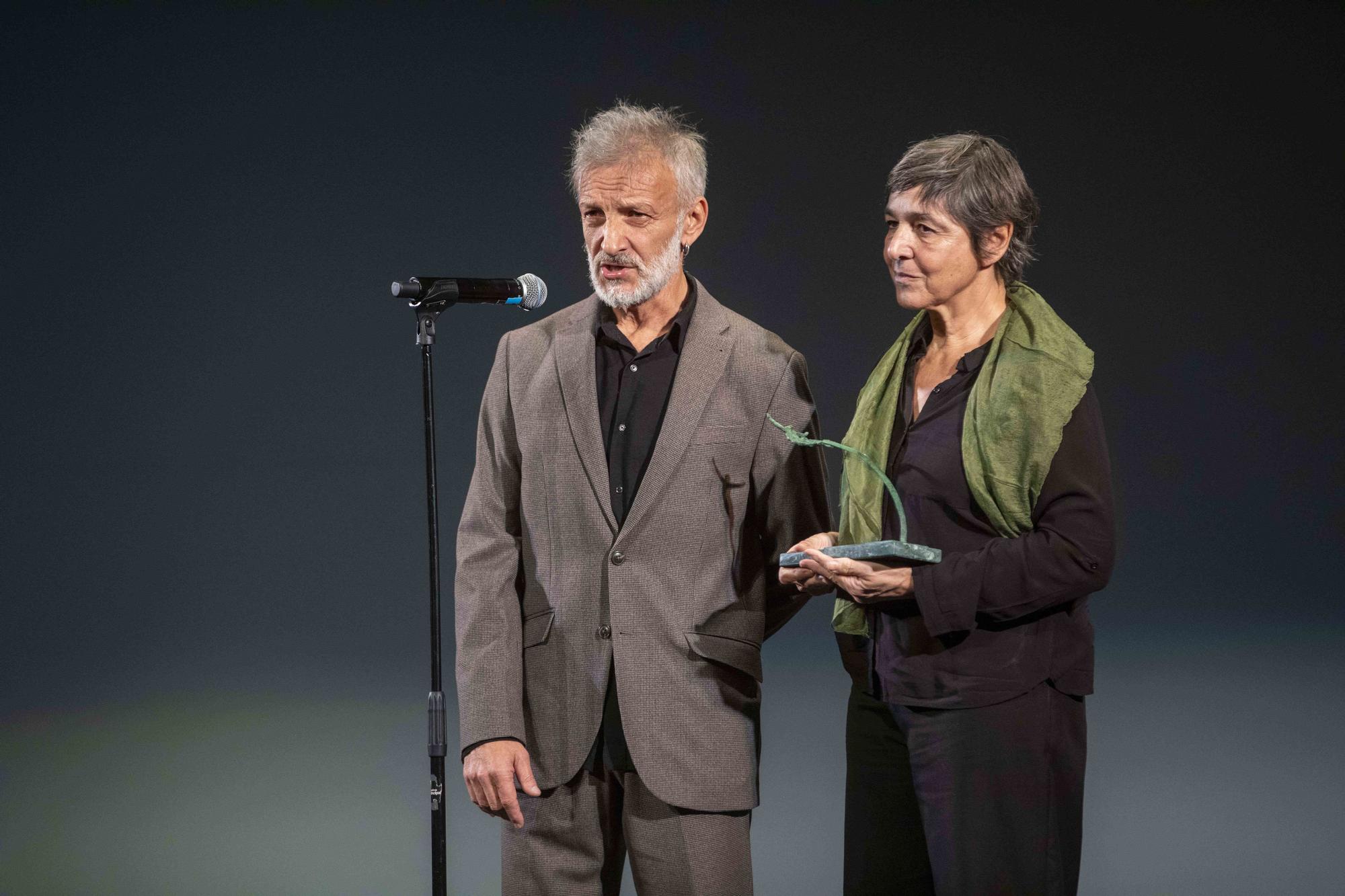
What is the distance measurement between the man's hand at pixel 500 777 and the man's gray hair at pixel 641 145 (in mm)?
939

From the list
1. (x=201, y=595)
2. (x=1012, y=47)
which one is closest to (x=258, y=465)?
(x=201, y=595)

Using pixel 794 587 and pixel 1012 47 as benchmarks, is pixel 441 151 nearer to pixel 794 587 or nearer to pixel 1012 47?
pixel 1012 47

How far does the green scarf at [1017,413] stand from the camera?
161cm

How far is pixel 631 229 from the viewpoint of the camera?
1.97m

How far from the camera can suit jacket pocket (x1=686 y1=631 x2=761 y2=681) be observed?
1890 mm

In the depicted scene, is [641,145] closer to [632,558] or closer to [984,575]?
[632,558]

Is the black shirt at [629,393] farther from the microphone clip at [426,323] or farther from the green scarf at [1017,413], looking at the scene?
the green scarf at [1017,413]

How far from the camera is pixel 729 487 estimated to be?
1.93m

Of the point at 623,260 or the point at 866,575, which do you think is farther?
the point at 623,260

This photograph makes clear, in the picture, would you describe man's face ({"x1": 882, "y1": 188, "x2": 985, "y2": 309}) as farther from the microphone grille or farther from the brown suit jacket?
the microphone grille

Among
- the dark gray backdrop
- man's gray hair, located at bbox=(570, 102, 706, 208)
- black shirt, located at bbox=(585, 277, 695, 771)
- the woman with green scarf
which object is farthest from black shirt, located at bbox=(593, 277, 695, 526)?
the dark gray backdrop

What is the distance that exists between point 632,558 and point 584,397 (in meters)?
0.28

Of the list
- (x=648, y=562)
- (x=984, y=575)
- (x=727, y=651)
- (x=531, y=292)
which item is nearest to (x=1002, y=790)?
(x=984, y=575)

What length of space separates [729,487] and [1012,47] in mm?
2075
